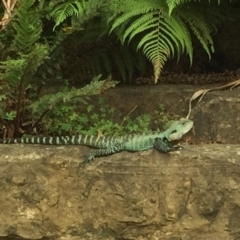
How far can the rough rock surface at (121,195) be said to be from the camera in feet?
10.2

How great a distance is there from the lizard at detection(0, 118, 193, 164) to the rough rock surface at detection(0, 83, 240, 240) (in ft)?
0.16

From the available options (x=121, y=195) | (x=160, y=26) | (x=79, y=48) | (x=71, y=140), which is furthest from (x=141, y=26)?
(x=121, y=195)

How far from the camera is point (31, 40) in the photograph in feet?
11.1

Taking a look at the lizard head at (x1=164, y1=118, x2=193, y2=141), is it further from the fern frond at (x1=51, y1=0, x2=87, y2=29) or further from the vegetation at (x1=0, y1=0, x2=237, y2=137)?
the fern frond at (x1=51, y1=0, x2=87, y2=29)

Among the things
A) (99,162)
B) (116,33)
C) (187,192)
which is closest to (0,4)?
(116,33)

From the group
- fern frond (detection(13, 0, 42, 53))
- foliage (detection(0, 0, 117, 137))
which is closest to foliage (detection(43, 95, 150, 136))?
foliage (detection(0, 0, 117, 137))

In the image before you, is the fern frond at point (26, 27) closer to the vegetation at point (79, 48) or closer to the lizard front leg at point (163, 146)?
the vegetation at point (79, 48)

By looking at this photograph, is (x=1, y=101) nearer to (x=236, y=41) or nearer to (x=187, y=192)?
(x=187, y=192)

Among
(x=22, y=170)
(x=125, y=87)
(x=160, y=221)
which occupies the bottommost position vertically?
(x=160, y=221)

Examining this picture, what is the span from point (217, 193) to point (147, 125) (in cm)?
80

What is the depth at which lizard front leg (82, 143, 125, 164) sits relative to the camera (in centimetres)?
314

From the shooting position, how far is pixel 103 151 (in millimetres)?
3205

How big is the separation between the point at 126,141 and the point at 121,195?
1.04 ft

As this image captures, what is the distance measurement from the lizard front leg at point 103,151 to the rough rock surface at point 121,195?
38 millimetres
